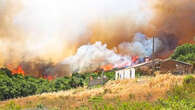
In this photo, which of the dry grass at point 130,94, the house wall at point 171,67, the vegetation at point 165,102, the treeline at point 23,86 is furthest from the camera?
the treeline at point 23,86

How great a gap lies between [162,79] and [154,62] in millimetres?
20659

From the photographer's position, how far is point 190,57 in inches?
1885

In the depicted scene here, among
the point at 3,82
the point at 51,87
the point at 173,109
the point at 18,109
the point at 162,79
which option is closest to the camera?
the point at 173,109

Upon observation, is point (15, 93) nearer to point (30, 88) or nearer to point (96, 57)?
→ point (30, 88)

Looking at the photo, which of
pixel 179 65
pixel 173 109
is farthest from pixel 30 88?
pixel 173 109

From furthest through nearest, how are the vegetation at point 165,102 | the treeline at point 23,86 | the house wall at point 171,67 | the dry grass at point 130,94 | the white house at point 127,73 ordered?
the treeline at point 23,86 < the white house at point 127,73 < the house wall at point 171,67 < the dry grass at point 130,94 < the vegetation at point 165,102

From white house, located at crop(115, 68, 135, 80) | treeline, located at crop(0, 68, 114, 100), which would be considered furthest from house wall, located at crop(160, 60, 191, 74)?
treeline, located at crop(0, 68, 114, 100)

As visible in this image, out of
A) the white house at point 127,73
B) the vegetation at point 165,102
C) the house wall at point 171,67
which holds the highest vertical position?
the house wall at point 171,67

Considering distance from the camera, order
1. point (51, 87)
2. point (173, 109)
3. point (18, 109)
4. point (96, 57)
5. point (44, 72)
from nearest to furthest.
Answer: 1. point (173, 109)
2. point (18, 109)
3. point (51, 87)
4. point (44, 72)
5. point (96, 57)

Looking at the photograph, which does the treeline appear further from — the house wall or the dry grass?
the dry grass

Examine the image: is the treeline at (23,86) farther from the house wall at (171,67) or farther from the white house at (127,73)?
the house wall at (171,67)

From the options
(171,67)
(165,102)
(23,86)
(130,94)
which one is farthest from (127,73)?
(165,102)

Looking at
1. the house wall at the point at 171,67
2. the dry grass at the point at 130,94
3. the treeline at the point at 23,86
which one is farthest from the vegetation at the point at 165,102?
the treeline at the point at 23,86

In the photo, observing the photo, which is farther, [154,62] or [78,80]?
[78,80]
